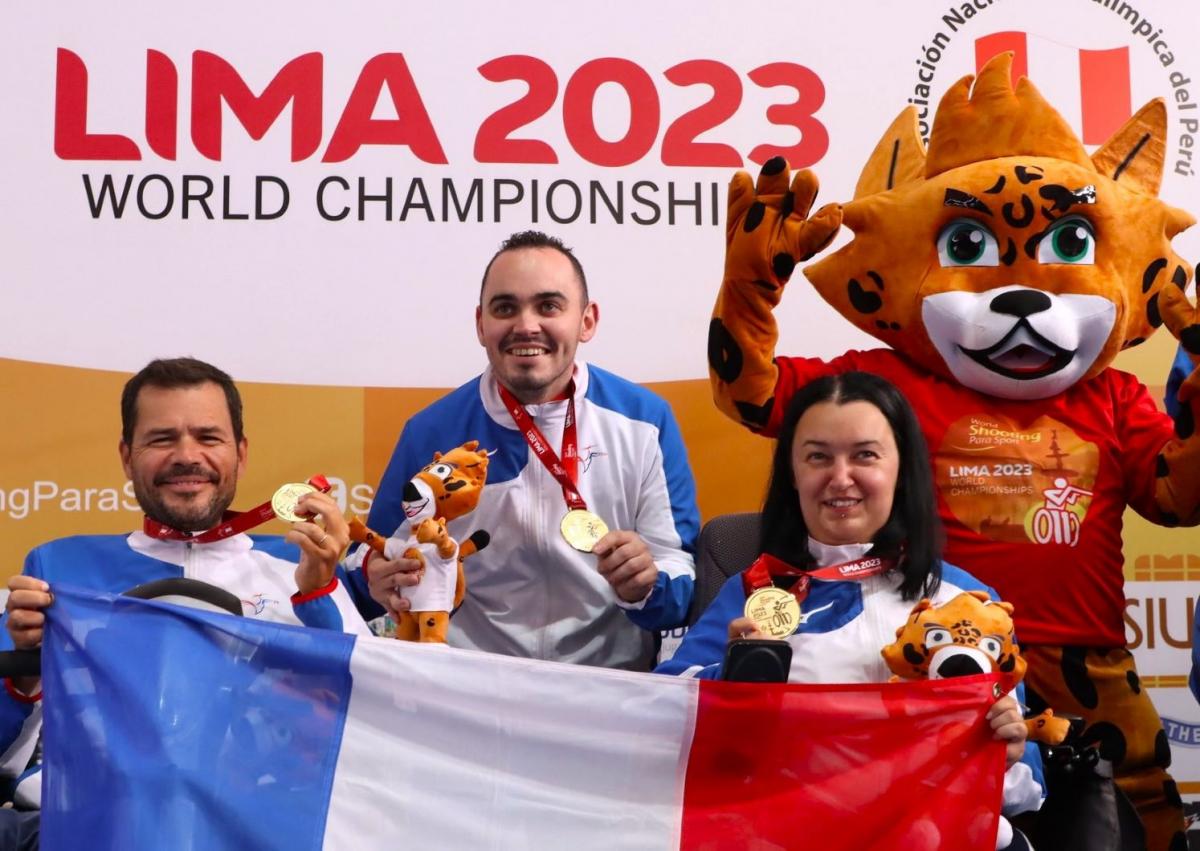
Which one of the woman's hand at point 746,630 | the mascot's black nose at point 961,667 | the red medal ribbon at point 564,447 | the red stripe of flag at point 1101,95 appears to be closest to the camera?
the mascot's black nose at point 961,667

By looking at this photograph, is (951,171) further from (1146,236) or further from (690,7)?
(690,7)

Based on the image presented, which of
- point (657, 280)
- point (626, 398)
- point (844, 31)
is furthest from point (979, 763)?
point (844, 31)

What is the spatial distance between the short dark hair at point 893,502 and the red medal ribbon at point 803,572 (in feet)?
0.12

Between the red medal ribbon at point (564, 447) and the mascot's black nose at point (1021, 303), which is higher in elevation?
the mascot's black nose at point (1021, 303)

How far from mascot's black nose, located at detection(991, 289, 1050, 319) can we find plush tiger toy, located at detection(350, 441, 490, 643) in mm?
1083

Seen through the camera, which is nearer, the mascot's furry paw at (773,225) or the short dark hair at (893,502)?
the short dark hair at (893,502)

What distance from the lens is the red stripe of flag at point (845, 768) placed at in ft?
6.41

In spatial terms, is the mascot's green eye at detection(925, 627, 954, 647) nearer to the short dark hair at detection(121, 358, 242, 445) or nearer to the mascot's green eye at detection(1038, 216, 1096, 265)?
the mascot's green eye at detection(1038, 216, 1096, 265)

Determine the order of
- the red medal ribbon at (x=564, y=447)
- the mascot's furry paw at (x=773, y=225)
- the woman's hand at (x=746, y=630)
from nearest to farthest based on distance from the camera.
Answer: the woman's hand at (x=746, y=630), the mascot's furry paw at (x=773, y=225), the red medal ribbon at (x=564, y=447)

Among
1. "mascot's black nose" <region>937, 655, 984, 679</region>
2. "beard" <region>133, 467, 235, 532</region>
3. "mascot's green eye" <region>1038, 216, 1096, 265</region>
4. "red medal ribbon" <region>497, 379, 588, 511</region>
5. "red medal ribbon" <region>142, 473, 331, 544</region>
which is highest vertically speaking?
"mascot's green eye" <region>1038, 216, 1096, 265</region>

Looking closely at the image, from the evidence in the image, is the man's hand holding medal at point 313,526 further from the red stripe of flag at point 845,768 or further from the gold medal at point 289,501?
the red stripe of flag at point 845,768

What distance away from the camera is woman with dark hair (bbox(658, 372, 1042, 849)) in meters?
2.29

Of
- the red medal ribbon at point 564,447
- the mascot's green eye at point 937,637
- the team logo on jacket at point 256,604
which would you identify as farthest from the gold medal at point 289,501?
the mascot's green eye at point 937,637

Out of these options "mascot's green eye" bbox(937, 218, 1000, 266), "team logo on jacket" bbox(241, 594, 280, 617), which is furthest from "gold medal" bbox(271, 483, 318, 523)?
"mascot's green eye" bbox(937, 218, 1000, 266)
